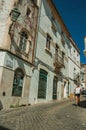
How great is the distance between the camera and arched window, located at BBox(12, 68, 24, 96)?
34.6ft

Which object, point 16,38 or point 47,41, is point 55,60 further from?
point 16,38

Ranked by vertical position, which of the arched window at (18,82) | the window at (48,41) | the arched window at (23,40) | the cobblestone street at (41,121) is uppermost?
the window at (48,41)

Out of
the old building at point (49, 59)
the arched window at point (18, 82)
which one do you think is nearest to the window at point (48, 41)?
the old building at point (49, 59)

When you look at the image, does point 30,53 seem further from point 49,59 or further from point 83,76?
point 83,76

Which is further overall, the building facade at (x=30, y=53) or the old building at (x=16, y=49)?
the building facade at (x=30, y=53)

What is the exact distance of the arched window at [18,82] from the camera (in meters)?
10.5

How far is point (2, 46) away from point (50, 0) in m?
10.1

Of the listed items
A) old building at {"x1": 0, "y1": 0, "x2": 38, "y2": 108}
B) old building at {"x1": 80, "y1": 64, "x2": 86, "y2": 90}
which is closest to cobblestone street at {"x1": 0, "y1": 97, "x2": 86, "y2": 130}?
old building at {"x1": 0, "y1": 0, "x2": 38, "y2": 108}

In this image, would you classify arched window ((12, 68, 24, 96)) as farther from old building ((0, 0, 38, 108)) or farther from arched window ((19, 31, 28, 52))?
arched window ((19, 31, 28, 52))

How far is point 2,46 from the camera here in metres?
9.93

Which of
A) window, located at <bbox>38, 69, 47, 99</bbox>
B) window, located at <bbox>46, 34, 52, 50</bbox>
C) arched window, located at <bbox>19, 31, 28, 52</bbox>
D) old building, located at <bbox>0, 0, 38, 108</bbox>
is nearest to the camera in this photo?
old building, located at <bbox>0, 0, 38, 108</bbox>

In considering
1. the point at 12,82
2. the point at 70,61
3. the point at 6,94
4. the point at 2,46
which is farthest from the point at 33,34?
the point at 70,61

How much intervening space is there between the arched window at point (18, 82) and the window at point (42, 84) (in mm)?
2983

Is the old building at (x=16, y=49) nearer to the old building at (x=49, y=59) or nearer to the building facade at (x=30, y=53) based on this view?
the building facade at (x=30, y=53)
